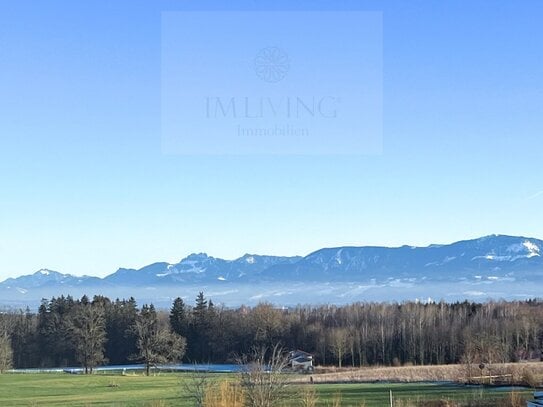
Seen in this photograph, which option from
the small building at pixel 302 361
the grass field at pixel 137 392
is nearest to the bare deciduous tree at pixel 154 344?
the grass field at pixel 137 392

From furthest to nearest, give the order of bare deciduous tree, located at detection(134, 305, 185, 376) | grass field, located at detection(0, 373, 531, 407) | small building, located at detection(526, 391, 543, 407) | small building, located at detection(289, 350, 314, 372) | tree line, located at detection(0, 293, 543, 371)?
tree line, located at detection(0, 293, 543, 371) → bare deciduous tree, located at detection(134, 305, 185, 376) → small building, located at detection(289, 350, 314, 372) → grass field, located at detection(0, 373, 531, 407) → small building, located at detection(526, 391, 543, 407)

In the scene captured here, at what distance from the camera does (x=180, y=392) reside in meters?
55.7

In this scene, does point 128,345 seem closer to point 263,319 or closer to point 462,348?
point 263,319

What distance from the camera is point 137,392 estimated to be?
2276 inches

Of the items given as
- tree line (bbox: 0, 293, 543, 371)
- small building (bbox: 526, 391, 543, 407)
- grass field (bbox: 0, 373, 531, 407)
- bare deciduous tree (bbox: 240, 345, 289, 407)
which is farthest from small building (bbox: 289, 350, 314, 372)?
bare deciduous tree (bbox: 240, 345, 289, 407)

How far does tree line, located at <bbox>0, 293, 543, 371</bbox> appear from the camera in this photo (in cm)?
9569

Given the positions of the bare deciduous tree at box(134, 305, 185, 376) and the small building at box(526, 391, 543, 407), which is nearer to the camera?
the small building at box(526, 391, 543, 407)

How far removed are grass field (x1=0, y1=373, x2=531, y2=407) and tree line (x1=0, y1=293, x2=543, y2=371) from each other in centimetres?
2023

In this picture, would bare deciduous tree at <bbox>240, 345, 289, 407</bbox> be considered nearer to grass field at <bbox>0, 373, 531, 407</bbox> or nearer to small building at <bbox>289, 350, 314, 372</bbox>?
grass field at <bbox>0, 373, 531, 407</bbox>

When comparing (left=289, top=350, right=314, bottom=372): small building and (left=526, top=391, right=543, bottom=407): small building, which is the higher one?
(left=526, top=391, right=543, bottom=407): small building

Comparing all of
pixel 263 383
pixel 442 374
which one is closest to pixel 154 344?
pixel 442 374

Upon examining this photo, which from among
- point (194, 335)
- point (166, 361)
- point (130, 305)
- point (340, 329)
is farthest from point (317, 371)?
point (130, 305)

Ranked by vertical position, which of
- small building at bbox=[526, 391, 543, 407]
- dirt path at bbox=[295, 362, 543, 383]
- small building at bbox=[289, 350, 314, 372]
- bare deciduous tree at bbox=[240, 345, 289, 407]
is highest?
bare deciduous tree at bbox=[240, 345, 289, 407]

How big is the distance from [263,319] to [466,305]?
35.3 metres
